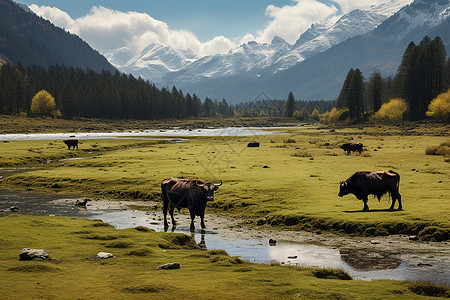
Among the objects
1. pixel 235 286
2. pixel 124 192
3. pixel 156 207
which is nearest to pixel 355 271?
pixel 235 286

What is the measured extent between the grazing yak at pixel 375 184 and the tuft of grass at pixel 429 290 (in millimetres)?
11929

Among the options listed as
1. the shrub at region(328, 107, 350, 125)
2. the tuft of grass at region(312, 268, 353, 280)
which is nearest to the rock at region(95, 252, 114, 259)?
the tuft of grass at region(312, 268, 353, 280)

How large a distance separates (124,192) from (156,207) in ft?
20.6

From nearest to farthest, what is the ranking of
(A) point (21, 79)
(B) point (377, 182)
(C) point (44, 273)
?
1. (C) point (44, 273)
2. (B) point (377, 182)
3. (A) point (21, 79)

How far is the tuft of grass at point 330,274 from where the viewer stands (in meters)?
12.9

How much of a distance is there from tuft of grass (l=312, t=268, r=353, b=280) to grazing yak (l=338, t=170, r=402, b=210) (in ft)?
36.4

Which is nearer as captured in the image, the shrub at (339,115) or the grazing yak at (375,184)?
the grazing yak at (375,184)

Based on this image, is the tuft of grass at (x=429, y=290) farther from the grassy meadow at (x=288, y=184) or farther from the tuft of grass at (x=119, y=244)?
the tuft of grass at (x=119, y=244)

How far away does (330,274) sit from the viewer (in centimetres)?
1295

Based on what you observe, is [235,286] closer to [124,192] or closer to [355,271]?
[355,271]

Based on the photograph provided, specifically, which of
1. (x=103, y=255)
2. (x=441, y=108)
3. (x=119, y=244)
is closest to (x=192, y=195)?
(x=119, y=244)

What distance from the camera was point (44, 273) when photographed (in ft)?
39.6

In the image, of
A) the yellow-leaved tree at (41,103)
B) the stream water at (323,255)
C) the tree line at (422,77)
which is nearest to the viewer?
the stream water at (323,255)

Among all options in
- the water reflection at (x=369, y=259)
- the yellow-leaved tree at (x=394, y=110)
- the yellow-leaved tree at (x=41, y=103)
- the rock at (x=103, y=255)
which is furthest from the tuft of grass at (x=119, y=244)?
the yellow-leaved tree at (x=41, y=103)
